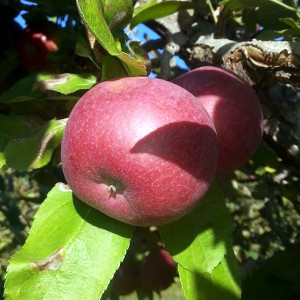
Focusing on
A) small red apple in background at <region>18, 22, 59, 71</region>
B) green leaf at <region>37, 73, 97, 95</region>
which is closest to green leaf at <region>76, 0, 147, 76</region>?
green leaf at <region>37, 73, 97, 95</region>

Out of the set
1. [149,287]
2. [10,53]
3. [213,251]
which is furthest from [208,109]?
[149,287]

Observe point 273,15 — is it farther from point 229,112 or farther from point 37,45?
point 37,45

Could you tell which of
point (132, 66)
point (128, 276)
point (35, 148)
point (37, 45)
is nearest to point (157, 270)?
point (128, 276)

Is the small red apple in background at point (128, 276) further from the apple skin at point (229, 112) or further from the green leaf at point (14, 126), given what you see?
the apple skin at point (229, 112)

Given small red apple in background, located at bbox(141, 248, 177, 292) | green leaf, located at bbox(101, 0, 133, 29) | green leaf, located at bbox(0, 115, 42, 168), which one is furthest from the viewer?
small red apple in background, located at bbox(141, 248, 177, 292)

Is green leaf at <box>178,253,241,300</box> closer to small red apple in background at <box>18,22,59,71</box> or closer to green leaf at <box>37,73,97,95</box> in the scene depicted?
green leaf at <box>37,73,97,95</box>

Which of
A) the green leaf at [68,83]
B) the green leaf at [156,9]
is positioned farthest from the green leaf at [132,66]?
the green leaf at [156,9]
